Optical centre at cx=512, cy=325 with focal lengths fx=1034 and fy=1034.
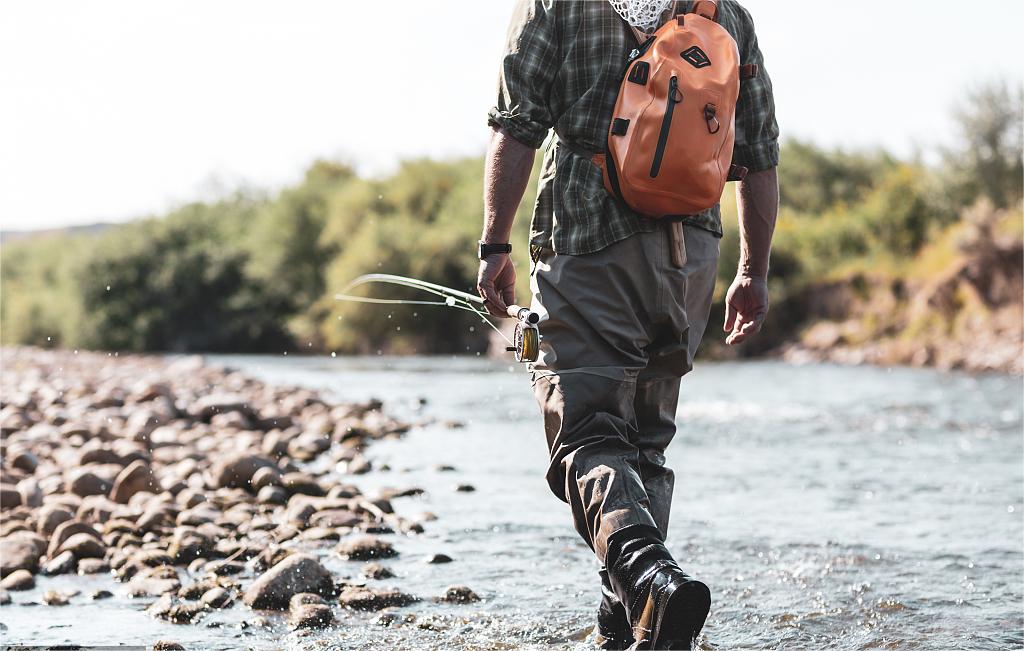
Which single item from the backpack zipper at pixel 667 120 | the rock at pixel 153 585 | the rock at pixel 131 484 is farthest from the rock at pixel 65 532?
the backpack zipper at pixel 667 120

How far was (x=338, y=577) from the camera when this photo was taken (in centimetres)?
460

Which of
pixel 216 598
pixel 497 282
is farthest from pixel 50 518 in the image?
pixel 497 282

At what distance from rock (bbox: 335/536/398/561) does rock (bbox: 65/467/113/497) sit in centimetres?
214

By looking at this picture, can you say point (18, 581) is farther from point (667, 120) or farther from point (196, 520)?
point (667, 120)

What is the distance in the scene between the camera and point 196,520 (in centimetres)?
555

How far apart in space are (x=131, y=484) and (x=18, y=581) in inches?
72.7

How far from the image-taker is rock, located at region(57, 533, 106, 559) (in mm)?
4973

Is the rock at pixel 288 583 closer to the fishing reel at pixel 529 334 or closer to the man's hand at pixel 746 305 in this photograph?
the fishing reel at pixel 529 334

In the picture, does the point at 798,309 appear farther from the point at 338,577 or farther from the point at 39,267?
the point at 39,267

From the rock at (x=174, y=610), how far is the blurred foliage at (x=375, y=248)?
2877 centimetres

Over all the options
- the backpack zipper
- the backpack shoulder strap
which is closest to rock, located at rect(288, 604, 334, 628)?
the backpack zipper

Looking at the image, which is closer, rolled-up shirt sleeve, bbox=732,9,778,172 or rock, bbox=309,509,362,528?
rolled-up shirt sleeve, bbox=732,9,778,172

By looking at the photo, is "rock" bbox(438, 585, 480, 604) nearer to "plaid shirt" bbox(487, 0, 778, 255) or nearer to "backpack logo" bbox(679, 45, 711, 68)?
"plaid shirt" bbox(487, 0, 778, 255)

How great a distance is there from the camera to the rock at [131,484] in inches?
249
